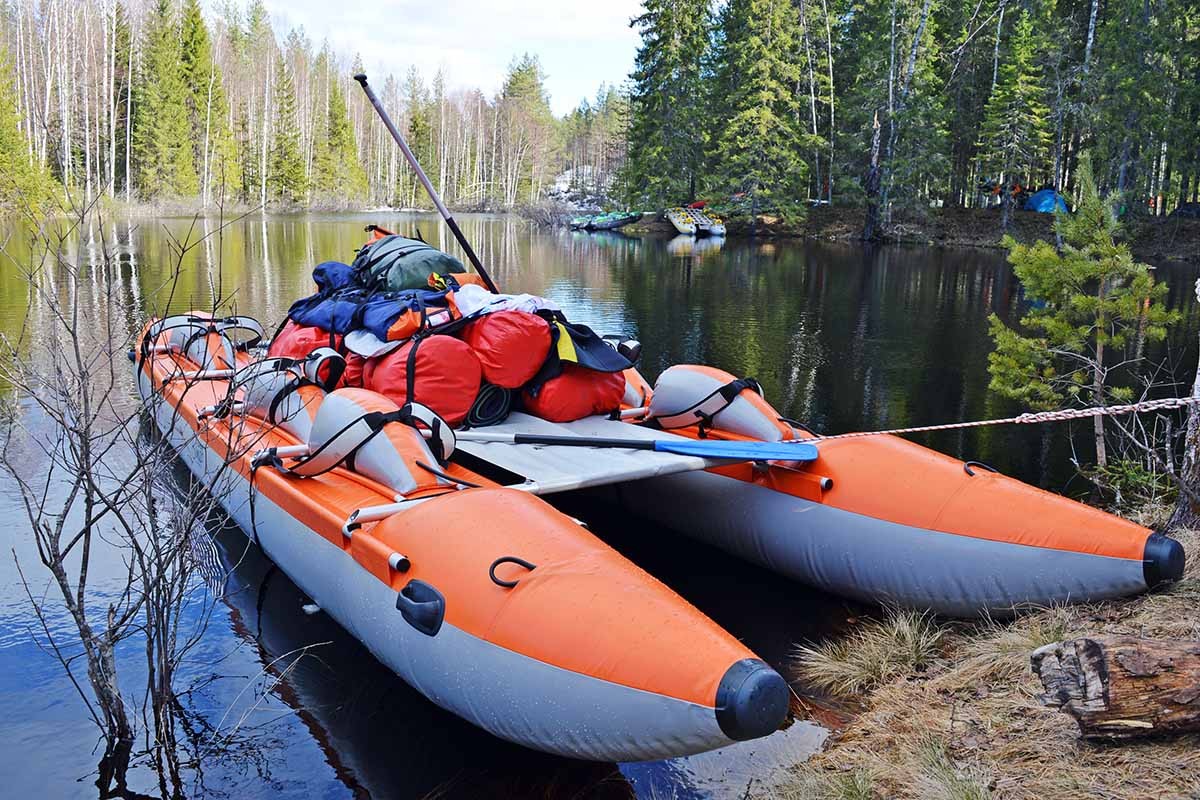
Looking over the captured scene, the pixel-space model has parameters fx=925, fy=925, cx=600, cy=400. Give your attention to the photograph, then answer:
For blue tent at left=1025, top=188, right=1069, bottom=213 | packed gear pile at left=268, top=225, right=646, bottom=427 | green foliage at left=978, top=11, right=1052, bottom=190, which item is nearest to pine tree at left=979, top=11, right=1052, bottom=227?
green foliage at left=978, top=11, right=1052, bottom=190

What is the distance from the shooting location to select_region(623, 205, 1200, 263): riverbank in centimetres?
2583

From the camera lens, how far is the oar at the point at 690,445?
4.80 m

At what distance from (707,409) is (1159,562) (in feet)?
8.08

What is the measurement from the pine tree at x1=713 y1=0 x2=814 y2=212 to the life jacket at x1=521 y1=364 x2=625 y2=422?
29863 millimetres

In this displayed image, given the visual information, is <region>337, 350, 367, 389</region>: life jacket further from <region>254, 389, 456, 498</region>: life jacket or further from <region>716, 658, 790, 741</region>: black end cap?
<region>716, 658, 790, 741</region>: black end cap

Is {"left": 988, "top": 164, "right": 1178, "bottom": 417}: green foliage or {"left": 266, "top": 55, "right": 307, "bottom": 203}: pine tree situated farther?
{"left": 266, "top": 55, "right": 307, "bottom": 203}: pine tree

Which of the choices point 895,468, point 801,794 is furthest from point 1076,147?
point 801,794

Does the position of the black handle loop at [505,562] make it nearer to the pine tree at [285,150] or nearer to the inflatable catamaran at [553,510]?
the inflatable catamaran at [553,510]

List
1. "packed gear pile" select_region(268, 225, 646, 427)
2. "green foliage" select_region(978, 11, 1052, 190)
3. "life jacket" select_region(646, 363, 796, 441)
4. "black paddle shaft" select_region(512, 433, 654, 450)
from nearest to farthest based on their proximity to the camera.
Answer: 1. "black paddle shaft" select_region(512, 433, 654, 450)
2. "packed gear pile" select_region(268, 225, 646, 427)
3. "life jacket" select_region(646, 363, 796, 441)
4. "green foliage" select_region(978, 11, 1052, 190)

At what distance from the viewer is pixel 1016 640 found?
3850mm

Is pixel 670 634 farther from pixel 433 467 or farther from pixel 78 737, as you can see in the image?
pixel 78 737

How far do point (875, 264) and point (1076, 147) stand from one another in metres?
12.3

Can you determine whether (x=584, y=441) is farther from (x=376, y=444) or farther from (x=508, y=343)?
(x=376, y=444)

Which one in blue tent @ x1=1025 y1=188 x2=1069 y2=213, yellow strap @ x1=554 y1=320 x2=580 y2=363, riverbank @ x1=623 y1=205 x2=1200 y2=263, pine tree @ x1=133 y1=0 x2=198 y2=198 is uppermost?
A: pine tree @ x1=133 y1=0 x2=198 y2=198
